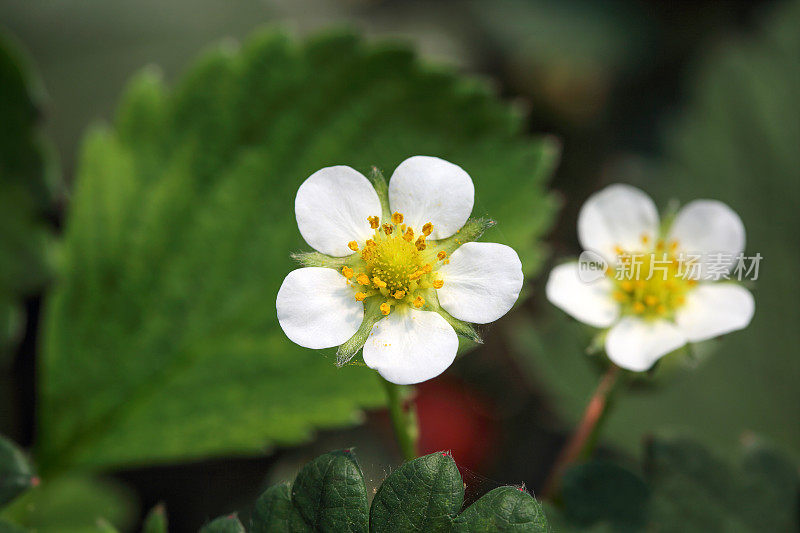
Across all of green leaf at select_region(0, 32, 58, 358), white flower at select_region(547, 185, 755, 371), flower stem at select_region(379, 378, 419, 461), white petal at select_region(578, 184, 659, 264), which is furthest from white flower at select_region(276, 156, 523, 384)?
green leaf at select_region(0, 32, 58, 358)

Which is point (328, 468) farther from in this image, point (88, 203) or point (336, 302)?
point (88, 203)

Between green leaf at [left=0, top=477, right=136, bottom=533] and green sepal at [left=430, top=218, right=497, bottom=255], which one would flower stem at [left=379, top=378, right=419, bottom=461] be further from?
green leaf at [left=0, top=477, right=136, bottom=533]

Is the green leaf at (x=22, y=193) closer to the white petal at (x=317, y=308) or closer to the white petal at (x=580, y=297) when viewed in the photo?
the white petal at (x=317, y=308)

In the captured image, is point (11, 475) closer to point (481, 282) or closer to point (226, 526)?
point (226, 526)

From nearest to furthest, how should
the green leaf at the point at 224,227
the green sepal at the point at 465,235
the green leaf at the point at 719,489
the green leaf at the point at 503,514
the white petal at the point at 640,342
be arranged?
the green leaf at the point at 503,514, the green sepal at the point at 465,235, the white petal at the point at 640,342, the green leaf at the point at 719,489, the green leaf at the point at 224,227

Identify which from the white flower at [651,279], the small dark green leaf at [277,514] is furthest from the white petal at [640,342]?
the small dark green leaf at [277,514]

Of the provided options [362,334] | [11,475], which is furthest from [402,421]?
[11,475]

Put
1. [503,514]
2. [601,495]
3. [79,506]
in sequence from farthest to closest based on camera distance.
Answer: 1. [79,506]
2. [601,495]
3. [503,514]
